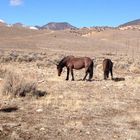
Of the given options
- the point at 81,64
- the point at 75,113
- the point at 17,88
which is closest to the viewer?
the point at 75,113

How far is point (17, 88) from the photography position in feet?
52.6

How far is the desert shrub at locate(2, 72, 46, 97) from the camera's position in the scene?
1597 cm

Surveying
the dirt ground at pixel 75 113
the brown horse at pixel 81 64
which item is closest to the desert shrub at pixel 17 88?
the dirt ground at pixel 75 113

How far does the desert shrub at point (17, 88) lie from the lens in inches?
629

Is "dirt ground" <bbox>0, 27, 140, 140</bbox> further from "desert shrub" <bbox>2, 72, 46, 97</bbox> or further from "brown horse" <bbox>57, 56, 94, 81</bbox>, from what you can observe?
"brown horse" <bbox>57, 56, 94, 81</bbox>

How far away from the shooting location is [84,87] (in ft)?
62.7

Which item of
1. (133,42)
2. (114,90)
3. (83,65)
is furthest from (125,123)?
(133,42)

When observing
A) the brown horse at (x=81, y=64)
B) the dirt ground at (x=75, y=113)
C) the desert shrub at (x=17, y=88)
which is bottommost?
the dirt ground at (x=75, y=113)

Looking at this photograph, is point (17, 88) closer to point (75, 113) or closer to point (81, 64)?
point (75, 113)

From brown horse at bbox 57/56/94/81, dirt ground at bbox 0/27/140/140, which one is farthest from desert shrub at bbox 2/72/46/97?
brown horse at bbox 57/56/94/81

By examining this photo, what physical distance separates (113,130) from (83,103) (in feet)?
11.4

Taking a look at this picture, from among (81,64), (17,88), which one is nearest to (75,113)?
(17,88)

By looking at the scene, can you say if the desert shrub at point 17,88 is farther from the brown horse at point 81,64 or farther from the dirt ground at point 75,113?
the brown horse at point 81,64

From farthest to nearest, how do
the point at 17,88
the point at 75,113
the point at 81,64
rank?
the point at 81,64 < the point at 17,88 < the point at 75,113
